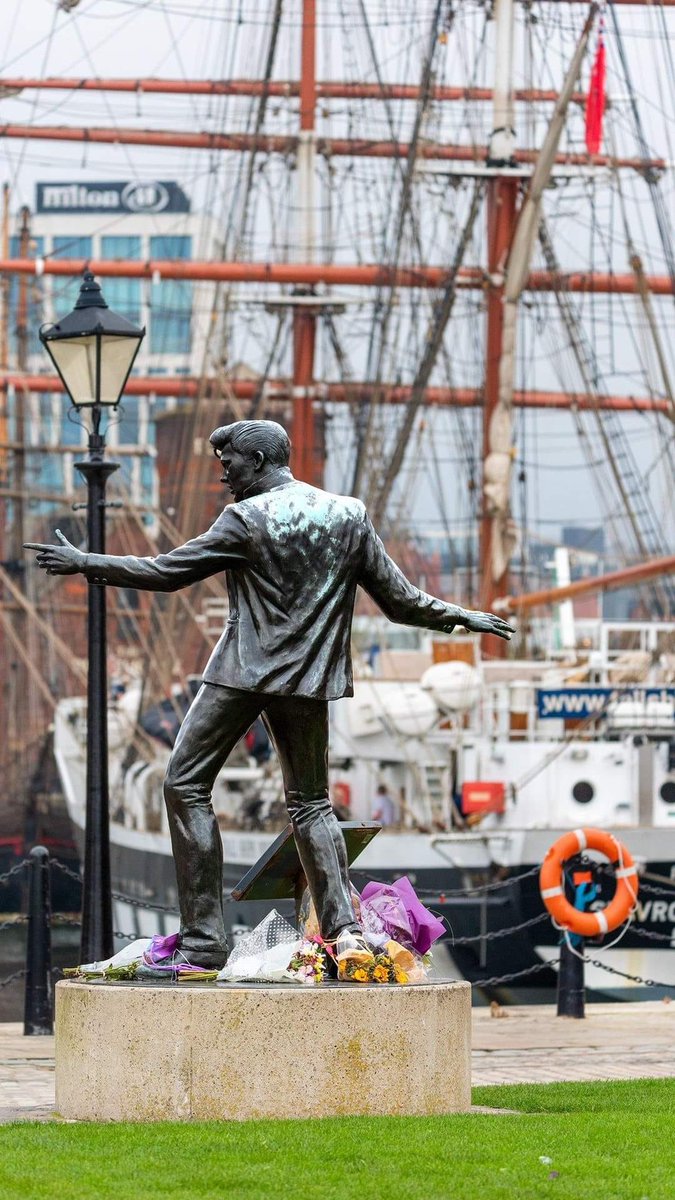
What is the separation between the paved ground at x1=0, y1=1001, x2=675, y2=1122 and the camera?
33.4ft

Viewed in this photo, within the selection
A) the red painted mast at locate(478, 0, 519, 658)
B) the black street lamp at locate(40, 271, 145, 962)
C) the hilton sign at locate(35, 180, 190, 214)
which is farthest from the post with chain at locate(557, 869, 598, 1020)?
the hilton sign at locate(35, 180, 190, 214)

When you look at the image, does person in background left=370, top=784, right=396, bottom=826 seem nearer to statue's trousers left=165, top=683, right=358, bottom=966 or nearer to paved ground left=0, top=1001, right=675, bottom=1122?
paved ground left=0, top=1001, right=675, bottom=1122

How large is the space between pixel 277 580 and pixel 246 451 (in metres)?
0.58

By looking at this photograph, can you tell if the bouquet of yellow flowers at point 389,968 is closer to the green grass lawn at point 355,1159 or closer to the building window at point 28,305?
the green grass lawn at point 355,1159

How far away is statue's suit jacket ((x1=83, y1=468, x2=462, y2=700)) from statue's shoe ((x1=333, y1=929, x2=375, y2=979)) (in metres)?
0.96

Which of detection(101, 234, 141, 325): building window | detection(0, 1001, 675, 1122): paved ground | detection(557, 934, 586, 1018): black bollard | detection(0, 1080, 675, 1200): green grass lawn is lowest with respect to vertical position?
detection(0, 1001, 675, 1122): paved ground

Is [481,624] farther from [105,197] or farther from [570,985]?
[105,197]

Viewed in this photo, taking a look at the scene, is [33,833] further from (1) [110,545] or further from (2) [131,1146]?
(2) [131,1146]

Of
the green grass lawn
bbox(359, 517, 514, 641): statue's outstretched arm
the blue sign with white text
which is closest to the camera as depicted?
the green grass lawn

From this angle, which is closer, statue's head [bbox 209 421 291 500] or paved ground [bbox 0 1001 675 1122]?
statue's head [bbox 209 421 291 500]

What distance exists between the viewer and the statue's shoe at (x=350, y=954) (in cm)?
826

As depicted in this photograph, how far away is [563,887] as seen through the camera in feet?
53.0

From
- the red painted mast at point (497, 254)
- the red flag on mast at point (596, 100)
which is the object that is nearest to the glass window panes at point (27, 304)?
the red painted mast at point (497, 254)

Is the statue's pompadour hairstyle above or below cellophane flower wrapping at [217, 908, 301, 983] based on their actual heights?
above
